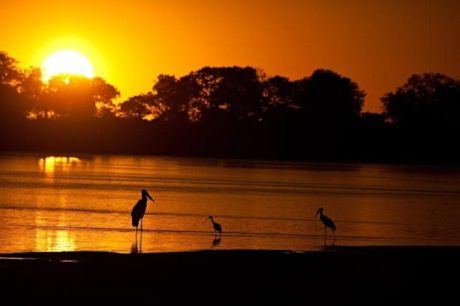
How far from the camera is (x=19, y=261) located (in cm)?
1630

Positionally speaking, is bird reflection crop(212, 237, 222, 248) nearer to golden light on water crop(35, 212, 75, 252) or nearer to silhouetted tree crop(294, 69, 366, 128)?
golden light on water crop(35, 212, 75, 252)

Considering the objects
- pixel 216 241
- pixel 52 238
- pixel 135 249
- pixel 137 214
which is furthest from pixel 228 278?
pixel 137 214

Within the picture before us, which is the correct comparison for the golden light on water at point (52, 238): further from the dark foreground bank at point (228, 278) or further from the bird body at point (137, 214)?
the dark foreground bank at point (228, 278)

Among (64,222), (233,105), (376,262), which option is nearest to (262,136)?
(233,105)

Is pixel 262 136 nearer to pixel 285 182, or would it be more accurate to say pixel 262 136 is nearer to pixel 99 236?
pixel 285 182

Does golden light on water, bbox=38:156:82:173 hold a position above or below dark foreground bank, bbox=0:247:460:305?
above

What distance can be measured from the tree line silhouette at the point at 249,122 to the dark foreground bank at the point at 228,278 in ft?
322

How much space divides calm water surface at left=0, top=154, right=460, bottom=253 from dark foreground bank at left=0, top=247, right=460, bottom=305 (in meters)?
3.88

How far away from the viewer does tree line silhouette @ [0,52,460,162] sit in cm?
11644

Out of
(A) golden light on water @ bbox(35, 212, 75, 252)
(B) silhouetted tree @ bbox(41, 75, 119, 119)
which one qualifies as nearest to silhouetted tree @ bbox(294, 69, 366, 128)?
(B) silhouetted tree @ bbox(41, 75, 119, 119)

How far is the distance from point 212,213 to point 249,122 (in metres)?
90.0

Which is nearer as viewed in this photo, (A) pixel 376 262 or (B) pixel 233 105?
(A) pixel 376 262

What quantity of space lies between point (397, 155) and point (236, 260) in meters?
102

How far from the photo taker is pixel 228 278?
15.4m
